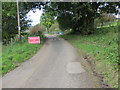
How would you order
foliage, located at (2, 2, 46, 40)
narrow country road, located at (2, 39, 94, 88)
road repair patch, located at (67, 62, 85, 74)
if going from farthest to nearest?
foliage, located at (2, 2, 46, 40), road repair patch, located at (67, 62, 85, 74), narrow country road, located at (2, 39, 94, 88)

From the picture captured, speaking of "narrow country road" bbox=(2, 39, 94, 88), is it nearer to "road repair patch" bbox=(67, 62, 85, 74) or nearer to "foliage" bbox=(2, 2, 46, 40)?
"road repair patch" bbox=(67, 62, 85, 74)

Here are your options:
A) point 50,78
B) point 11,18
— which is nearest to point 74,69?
A: point 50,78

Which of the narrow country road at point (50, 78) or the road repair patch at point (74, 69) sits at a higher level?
the road repair patch at point (74, 69)

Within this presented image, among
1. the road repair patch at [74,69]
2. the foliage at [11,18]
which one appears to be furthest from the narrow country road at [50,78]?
the foliage at [11,18]

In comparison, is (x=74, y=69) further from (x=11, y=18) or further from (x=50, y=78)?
(x=11, y=18)

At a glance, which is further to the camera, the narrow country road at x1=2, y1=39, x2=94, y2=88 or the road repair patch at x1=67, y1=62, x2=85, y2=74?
the road repair patch at x1=67, y1=62, x2=85, y2=74

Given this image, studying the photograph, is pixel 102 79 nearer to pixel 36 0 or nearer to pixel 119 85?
pixel 119 85

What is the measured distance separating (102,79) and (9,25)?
19.7 metres

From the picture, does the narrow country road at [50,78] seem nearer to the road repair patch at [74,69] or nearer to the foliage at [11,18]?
the road repair patch at [74,69]

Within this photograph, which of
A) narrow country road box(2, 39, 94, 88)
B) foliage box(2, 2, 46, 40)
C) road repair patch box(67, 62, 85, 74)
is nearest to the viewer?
narrow country road box(2, 39, 94, 88)

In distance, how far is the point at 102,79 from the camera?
5176mm

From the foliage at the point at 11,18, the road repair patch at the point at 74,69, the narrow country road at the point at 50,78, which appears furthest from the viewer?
the foliage at the point at 11,18

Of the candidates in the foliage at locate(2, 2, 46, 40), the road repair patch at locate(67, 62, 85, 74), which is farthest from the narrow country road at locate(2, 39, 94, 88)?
the foliage at locate(2, 2, 46, 40)

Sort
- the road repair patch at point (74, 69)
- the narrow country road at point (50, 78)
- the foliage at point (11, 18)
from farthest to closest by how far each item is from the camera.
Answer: the foliage at point (11, 18)
the road repair patch at point (74, 69)
the narrow country road at point (50, 78)
